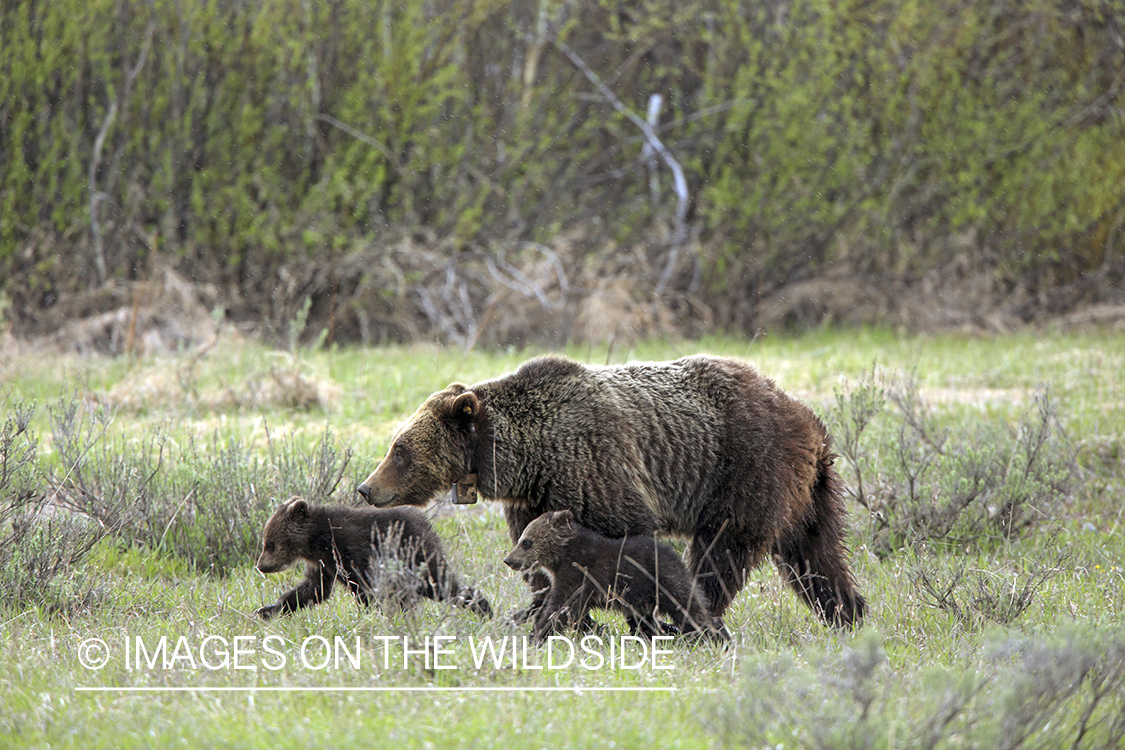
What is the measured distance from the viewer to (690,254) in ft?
52.7

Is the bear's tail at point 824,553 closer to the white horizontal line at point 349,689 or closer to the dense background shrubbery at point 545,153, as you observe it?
the white horizontal line at point 349,689

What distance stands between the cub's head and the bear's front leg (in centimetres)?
111

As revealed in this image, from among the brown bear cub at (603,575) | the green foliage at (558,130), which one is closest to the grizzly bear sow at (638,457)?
the brown bear cub at (603,575)

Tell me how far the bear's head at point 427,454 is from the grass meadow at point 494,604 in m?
0.59

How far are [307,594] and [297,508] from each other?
42cm

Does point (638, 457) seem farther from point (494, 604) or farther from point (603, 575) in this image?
point (494, 604)

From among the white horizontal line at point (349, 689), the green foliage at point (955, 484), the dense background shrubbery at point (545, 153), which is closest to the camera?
the white horizontal line at point (349, 689)

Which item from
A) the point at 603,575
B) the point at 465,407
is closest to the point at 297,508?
the point at 465,407

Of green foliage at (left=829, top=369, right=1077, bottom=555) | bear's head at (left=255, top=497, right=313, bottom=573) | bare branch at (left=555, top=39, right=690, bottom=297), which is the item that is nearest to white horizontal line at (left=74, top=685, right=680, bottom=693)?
bear's head at (left=255, top=497, right=313, bottom=573)

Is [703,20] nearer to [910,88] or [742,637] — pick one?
[910,88]

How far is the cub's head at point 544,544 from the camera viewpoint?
4820 mm

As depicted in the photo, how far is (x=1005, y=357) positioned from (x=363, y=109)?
844cm

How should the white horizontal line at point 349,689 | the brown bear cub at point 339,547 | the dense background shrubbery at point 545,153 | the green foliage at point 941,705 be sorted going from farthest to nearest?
the dense background shrubbery at point 545,153 → the brown bear cub at point 339,547 → the white horizontal line at point 349,689 → the green foliage at point 941,705

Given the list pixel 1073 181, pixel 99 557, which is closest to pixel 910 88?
pixel 1073 181
